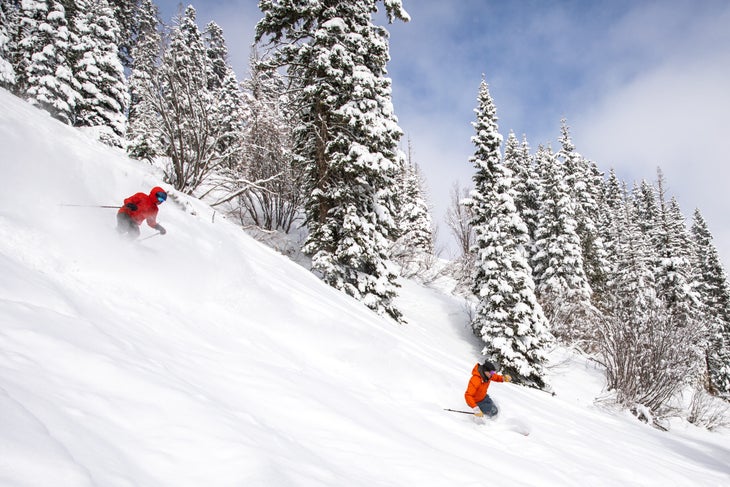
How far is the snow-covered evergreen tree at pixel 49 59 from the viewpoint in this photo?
61.1ft

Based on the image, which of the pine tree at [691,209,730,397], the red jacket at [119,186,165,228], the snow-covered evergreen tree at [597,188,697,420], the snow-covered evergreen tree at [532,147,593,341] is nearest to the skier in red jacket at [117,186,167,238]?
the red jacket at [119,186,165,228]

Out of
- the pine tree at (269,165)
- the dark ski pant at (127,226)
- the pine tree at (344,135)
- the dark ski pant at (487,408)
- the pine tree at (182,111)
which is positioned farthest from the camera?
the pine tree at (269,165)

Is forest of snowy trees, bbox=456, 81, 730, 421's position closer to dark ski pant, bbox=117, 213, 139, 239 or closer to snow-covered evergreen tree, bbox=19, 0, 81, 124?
dark ski pant, bbox=117, 213, 139, 239

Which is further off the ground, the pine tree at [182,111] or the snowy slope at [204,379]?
the pine tree at [182,111]

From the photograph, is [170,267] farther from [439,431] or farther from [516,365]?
[516,365]

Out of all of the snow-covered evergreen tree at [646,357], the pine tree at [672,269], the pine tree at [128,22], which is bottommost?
the snow-covered evergreen tree at [646,357]

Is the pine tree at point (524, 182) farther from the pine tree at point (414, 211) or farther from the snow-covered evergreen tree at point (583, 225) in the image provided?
the pine tree at point (414, 211)

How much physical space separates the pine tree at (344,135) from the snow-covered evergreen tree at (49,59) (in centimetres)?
1219

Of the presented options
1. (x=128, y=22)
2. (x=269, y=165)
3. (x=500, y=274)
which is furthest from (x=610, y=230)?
(x=128, y=22)

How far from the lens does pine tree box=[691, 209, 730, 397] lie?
3050 centimetres

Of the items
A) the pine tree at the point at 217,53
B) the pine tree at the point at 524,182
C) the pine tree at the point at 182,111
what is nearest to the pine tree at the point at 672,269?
the pine tree at the point at 524,182

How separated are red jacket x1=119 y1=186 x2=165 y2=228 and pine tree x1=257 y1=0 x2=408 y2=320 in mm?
6333

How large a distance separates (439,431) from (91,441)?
422 centimetres

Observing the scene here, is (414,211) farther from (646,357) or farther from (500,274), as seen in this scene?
(646,357)
